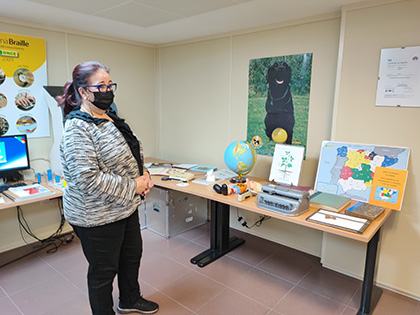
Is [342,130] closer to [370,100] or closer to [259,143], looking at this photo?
[370,100]

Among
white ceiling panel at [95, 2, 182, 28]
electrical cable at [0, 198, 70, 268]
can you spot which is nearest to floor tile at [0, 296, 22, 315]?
electrical cable at [0, 198, 70, 268]

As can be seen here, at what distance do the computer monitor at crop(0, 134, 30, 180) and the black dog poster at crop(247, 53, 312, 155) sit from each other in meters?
2.22

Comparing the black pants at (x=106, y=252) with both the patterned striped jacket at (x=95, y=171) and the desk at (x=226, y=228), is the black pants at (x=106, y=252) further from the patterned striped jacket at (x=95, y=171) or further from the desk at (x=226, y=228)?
the desk at (x=226, y=228)

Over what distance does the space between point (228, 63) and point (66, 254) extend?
2568 mm

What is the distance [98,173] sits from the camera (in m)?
1.54

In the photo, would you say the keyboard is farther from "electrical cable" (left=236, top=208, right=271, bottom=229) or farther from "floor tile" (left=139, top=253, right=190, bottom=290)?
"electrical cable" (left=236, top=208, right=271, bottom=229)

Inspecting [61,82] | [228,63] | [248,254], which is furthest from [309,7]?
[61,82]

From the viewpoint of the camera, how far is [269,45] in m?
2.99

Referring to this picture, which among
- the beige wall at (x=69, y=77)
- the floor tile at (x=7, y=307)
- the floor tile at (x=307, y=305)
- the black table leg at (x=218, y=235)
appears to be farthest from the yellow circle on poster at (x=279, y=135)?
the floor tile at (x=7, y=307)

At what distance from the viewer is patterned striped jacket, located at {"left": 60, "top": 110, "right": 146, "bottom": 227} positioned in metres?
1.51

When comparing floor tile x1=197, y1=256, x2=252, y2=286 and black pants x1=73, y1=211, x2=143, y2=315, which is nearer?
black pants x1=73, y1=211, x2=143, y2=315

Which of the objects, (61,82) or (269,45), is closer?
(269,45)

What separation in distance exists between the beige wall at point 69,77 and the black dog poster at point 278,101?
60.9 inches

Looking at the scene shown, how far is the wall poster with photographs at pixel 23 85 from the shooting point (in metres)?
2.83
